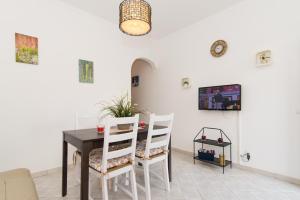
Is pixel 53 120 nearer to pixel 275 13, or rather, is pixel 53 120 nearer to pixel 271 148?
pixel 271 148

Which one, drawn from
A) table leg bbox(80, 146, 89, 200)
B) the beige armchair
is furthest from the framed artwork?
the beige armchair

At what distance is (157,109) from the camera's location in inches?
171

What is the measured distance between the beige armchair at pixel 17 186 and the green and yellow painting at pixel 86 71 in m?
1.91

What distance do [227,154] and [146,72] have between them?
2.90m

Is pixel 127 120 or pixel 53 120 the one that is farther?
pixel 53 120

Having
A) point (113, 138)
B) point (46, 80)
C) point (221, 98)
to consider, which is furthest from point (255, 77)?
point (46, 80)

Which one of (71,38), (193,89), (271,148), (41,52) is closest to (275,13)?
(193,89)

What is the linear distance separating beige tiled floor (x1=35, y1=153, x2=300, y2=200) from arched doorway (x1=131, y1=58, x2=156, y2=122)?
7.28 ft

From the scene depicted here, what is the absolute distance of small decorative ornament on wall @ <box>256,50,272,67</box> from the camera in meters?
2.45

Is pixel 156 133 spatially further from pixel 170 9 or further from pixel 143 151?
pixel 170 9

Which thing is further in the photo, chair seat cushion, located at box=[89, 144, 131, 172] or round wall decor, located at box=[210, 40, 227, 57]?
round wall decor, located at box=[210, 40, 227, 57]

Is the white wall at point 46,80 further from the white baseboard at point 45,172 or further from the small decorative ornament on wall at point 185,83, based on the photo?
the small decorative ornament on wall at point 185,83

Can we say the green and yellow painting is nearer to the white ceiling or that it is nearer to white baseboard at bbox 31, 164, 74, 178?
the white ceiling

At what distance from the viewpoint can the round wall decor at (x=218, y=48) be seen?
3.00 metres
